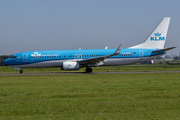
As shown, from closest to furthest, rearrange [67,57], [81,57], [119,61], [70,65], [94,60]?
[70,65], [94,60], [67,57], [81,57], [119,61]

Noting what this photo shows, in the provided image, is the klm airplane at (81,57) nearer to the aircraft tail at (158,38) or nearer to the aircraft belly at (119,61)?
the aircraft belly at (119,61)

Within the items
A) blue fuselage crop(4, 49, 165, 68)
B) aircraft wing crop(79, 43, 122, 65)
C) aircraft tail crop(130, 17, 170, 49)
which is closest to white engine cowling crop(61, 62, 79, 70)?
aircraft wing crop(79, 43, 122, 65)

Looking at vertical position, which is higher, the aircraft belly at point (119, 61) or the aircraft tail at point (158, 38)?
the aircraft tail at point (158, 38)

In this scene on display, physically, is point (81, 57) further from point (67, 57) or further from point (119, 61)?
point (119, 61)

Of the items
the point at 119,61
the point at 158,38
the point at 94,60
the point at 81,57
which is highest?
the point at 158,38

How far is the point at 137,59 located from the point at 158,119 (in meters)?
29.7

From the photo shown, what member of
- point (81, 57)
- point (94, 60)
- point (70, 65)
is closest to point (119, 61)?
point (94, 60)

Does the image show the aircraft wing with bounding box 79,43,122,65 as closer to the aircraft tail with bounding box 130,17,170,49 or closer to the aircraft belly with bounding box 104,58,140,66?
the aircraft belly with bounding box 104,58,140,66

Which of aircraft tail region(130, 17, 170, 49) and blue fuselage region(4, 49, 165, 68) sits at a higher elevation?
aircraft tail region(130, 17, 170, 49)

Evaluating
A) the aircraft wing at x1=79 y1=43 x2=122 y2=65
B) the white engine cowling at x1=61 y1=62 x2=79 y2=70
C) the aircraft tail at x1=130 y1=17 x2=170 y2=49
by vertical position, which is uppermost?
the aircraft tail at x1=130 y1=17 x2=170 y2=49

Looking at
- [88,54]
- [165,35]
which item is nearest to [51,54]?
[88,54]

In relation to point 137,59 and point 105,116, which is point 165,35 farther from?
point 105,116

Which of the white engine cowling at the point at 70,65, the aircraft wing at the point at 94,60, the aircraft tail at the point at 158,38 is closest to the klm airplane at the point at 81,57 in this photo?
the aircraft wing at the point at 94,60

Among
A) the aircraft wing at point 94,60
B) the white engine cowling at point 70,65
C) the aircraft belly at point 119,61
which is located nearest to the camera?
the aircraft wing at point 94,60
